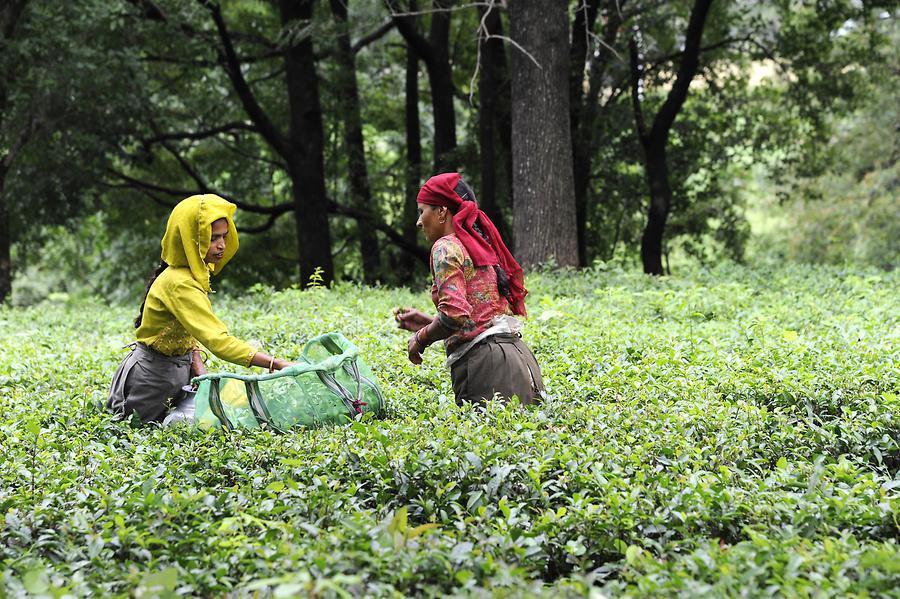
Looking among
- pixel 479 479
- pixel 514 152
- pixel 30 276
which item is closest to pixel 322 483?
pixel 479 479

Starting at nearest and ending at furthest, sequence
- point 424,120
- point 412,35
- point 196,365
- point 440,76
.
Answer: point 196,365
point 412,35
point 440,76
point 424,120

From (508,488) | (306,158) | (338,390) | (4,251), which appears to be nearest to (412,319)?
(338,390)

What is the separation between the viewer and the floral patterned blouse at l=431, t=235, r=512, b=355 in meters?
4.50

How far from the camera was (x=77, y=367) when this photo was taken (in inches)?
269

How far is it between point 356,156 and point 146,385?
13.8m

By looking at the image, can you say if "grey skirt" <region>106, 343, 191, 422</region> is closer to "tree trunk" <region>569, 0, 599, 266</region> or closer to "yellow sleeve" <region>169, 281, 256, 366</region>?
"yellow sleeve" <region>169, 281, 256, 366</region>

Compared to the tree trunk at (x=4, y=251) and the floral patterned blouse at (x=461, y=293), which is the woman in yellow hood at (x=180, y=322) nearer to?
the floral patterned blouse at (x=461, y=293)

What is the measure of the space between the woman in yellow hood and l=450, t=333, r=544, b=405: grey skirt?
3.17 ft

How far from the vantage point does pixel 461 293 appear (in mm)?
4562

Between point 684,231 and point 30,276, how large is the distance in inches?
861

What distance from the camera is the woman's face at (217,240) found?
513 cm

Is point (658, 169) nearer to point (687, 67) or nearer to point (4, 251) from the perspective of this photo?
point (687, 67)

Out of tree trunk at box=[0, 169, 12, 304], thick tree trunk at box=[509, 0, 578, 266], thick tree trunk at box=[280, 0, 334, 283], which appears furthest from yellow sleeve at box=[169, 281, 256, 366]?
tree trunk at box=[0, 169, 12, 304]

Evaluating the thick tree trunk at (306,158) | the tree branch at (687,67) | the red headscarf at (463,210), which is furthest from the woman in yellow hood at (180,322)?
the tree branch at (687,67)
